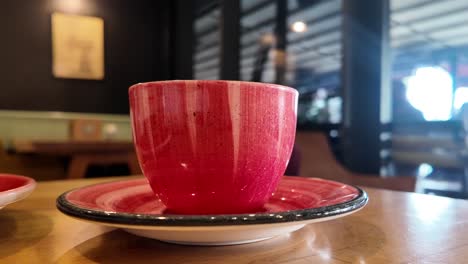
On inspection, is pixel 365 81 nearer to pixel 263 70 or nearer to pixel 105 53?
pixel 263 70

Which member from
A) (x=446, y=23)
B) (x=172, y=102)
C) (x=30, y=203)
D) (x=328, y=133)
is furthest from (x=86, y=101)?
(x=172, y=102)

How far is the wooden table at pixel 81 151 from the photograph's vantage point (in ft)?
6.45

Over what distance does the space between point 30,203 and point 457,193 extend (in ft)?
4.96

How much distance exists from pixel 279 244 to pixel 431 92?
1463 millimetres

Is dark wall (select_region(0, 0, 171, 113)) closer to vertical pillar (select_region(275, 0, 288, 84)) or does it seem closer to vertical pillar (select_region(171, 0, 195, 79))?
vertical pillar (select_region(171, 0, 195, 79))

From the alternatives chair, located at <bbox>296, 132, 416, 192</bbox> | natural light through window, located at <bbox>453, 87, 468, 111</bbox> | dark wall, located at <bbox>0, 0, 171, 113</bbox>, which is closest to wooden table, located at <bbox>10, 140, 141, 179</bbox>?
dark wall, located at <bbox>0, 0, 171, 113</bbox>

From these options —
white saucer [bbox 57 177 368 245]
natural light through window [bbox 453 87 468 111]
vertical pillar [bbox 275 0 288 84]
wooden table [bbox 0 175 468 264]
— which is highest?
vertical pillar [bbox 275 0 288 84]

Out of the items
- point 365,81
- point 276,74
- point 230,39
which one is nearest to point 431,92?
point 365,81

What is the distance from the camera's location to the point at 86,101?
2893mm

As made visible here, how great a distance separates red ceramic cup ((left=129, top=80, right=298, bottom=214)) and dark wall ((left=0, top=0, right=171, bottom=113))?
271cm

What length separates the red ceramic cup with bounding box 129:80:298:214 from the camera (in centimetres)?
27

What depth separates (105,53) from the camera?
116 inches

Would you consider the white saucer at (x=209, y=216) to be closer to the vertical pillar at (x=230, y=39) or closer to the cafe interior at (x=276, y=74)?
the cafe interior at (x=276, y=74)

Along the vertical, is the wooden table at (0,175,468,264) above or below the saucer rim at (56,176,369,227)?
below
